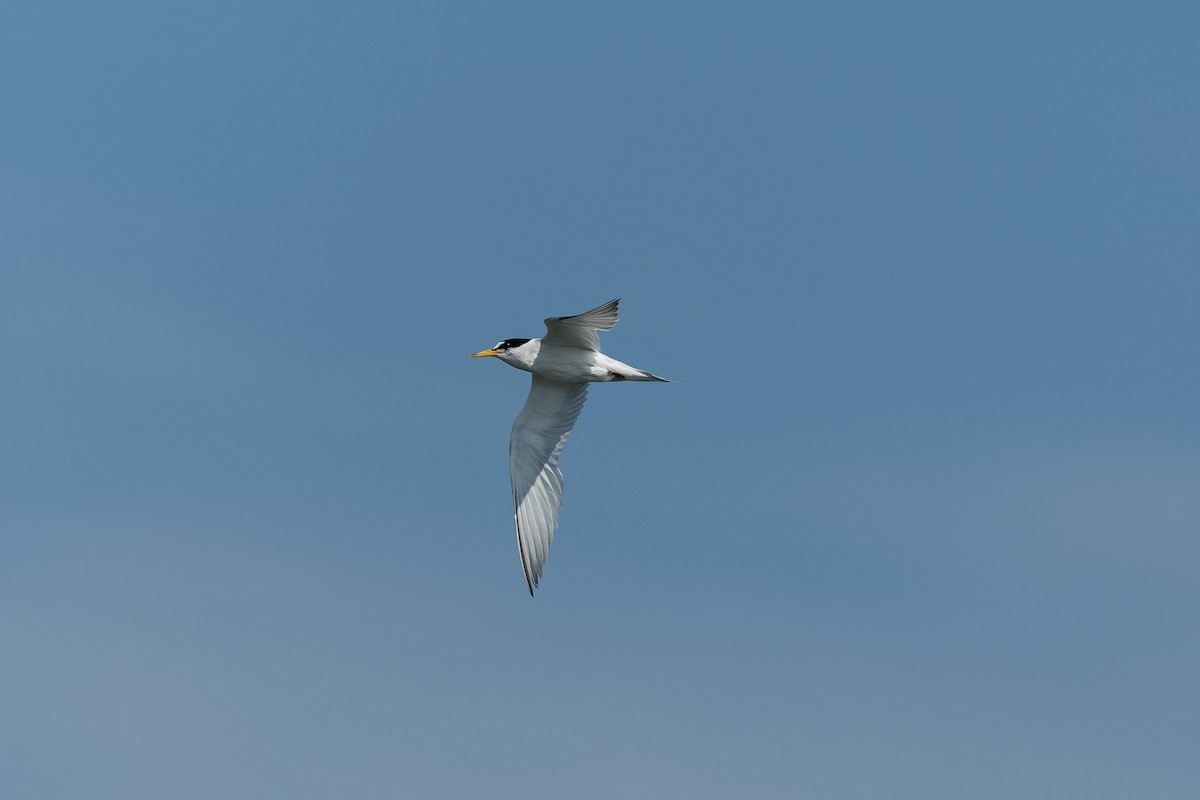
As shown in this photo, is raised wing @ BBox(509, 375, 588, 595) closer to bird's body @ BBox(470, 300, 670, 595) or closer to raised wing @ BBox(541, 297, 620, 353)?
bird's body @ BBox(470, 300, 670, 595)

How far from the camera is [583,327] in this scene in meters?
24.4

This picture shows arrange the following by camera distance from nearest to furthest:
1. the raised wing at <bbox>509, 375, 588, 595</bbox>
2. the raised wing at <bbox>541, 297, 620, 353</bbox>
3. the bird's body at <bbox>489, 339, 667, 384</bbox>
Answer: the raised wing at <bbox>541, 297, 620, 353</bbox> → the bird's body at <bbox>489, 339, 667, 384</bbox> → the raised wing at <bbox>509, 375, 588, 595</bbox>

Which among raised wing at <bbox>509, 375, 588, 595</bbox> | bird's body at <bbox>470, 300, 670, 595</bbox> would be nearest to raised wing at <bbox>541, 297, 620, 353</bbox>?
bird's body at <bbox>470, 300, 670, 595</bbox>

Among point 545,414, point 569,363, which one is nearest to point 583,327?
point 569,363

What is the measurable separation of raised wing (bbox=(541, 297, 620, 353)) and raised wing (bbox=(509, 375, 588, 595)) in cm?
149

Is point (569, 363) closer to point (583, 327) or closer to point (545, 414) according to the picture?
point (583, 327)

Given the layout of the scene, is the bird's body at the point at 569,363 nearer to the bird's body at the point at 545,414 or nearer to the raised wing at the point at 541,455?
the bird's body at the point at 545,414

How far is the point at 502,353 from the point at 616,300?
361 cm

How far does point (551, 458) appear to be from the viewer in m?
26.9

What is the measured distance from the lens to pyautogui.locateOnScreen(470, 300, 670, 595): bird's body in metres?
25.5

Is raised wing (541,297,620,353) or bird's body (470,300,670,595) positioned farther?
bird's body (470,300,670,595)

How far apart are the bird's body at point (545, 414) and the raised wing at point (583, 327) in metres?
0.02

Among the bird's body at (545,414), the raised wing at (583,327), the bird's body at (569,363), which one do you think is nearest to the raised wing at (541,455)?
the bird's body at (545,414)

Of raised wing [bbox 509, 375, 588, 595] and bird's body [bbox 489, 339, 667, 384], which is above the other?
bird's body [bbox 489, 339, 667, 384]
